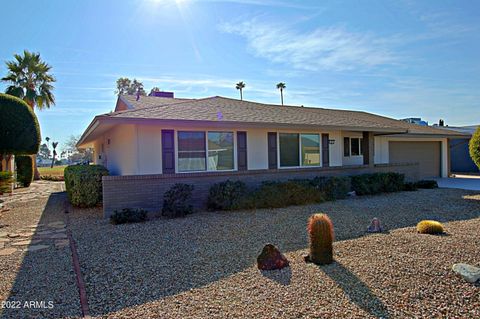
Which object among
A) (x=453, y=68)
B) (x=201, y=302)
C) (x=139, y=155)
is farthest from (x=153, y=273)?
(x=453, y=68)

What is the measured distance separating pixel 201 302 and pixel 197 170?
7.32 m

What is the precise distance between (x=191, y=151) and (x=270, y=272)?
6827 mm

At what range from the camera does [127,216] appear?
8.29 metres

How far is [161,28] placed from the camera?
33.7 feet

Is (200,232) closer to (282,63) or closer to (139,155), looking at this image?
(139,155)

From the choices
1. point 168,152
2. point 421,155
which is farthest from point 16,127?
point 421,155

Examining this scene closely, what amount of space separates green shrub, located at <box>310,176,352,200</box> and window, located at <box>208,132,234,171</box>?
325cm

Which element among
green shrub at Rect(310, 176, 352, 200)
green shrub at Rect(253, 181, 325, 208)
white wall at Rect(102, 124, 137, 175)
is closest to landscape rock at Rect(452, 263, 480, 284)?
green shrub at Rect(253, 181, 325, 208)

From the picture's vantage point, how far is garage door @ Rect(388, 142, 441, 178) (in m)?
18.6

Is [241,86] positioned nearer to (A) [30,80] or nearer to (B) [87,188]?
(A) [30,80]

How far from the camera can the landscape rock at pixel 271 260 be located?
4621 mm

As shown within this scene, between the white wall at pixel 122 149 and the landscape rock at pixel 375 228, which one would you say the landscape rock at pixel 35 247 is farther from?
the landscape rock at pixel 375 228

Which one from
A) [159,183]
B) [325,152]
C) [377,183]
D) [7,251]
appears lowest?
[7,251]

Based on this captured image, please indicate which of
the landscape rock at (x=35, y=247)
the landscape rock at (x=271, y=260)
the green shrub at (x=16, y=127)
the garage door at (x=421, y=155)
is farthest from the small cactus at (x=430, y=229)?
the garage door at (x=421, y=155)
